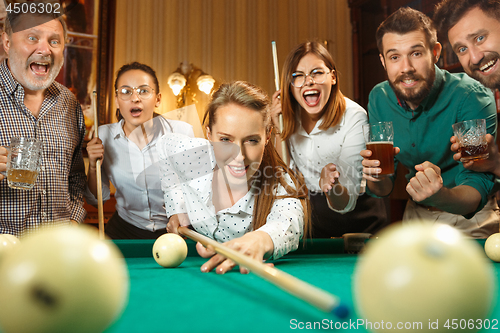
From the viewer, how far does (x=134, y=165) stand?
10.1ft

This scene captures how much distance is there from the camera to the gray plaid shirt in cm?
254

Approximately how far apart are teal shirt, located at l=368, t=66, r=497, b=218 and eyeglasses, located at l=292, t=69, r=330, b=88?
58 cm

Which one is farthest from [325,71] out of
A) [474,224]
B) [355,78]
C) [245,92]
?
[355,78]

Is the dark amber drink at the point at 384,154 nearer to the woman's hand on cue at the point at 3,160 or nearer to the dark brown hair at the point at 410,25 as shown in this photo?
the dark brown hair at the point at 410,25

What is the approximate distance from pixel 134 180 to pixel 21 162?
102cm

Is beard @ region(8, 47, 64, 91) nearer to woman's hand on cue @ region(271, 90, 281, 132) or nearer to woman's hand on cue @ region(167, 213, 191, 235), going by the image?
woman's hand on cue @ region(167, 213, 191, 235)

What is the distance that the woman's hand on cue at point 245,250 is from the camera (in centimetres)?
133

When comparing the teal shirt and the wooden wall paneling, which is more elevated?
the wooden wall paneling

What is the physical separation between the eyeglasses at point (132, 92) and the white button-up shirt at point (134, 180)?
0.24 meters

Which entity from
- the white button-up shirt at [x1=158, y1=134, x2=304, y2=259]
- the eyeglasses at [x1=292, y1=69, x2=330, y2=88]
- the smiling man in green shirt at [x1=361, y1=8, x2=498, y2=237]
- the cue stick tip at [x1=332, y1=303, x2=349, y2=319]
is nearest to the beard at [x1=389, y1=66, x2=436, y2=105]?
the smiling man in green shirt at [x1=361, y1=8, x2=498, y2=237]

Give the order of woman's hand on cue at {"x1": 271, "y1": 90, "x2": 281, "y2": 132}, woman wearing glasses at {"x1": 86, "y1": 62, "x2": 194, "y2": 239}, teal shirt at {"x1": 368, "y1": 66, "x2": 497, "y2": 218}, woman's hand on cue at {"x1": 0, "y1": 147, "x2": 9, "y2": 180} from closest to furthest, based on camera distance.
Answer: woman's hand on cue at {"x1": 0, "y1": 147, "x2": 9, "y2": 180}, teal shirt at {"x1": 368, "y1": 66, "x2": 497, "y2": 218}, woman's hand on cue at {"x1": 271, "y1": 90, "x2": 281, "y2": 132}, woman wearing glasses at {"x1": 86, "y1": 62, "x2": 194, "y2": 239}

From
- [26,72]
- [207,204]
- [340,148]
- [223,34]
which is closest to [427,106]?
[340,148]

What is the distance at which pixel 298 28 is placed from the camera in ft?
19.8

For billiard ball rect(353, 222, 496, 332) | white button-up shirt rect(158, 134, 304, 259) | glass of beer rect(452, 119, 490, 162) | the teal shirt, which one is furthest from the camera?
the teal shirt
